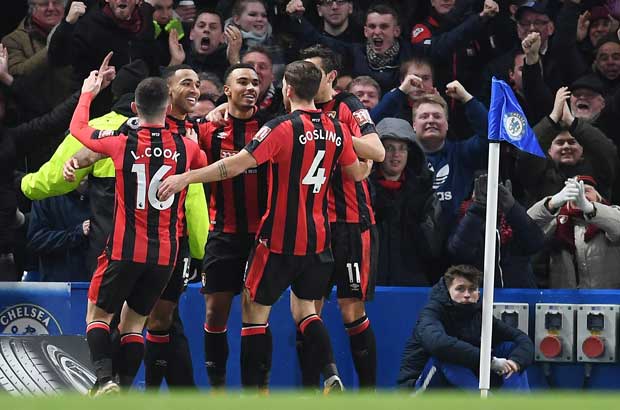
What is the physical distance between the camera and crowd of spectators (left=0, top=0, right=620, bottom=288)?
12.1m

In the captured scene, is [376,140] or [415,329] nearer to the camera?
[376,140]

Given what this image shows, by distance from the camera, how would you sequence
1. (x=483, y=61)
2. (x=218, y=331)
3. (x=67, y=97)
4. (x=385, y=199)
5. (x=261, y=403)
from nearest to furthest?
(x=261, y=403) < (x=218, y=331) < (x=385, y=199) < (x=67, y=97) < (x=483, y=61)

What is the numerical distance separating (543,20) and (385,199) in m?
3.12

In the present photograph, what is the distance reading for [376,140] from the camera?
10641mm

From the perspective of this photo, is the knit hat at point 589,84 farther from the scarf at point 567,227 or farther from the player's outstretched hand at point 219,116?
the player's outstretched hand at point 219,116

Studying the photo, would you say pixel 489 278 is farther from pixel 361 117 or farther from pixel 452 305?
pixel 361 117

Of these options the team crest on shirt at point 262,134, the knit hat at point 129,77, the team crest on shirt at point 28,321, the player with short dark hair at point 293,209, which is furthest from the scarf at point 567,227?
the team crest on shirt at point 28,321

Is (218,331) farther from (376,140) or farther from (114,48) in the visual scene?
(114,48)

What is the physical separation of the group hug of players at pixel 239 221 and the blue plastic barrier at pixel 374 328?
88 cm

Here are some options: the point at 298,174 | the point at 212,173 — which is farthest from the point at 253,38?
the point at 212,173

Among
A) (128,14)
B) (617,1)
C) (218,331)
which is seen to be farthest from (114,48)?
(617,1)

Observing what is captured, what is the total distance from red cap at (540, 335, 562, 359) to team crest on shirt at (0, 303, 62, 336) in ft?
11.8

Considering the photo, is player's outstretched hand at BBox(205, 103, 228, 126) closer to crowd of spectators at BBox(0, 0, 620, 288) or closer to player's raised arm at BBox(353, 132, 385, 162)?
crowd of spectators at BBox(0, 0, 620, 288)

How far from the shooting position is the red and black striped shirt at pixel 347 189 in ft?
35.7
